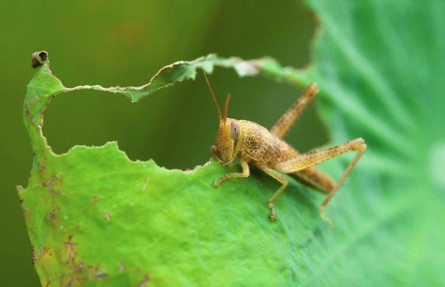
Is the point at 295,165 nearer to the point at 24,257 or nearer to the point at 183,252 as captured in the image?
the point at 183,252

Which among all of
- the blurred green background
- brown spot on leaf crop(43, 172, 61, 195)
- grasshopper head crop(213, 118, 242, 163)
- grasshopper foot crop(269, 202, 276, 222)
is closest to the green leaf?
brown spot on leaf crop(43, 172, 61, 195)

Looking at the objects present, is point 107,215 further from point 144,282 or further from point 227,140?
point 227,140

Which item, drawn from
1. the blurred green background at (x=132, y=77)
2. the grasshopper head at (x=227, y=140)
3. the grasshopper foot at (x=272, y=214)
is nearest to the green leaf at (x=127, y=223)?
the grasshopper foot at (x=272, y=214)

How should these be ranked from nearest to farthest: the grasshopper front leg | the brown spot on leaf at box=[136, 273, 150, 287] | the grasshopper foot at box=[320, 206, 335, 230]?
the brown spot on leaf at box=[136, 273, 150, 287]
the grasshopper front leg
the grasshopper foot at box=[320, 206, 335, 230]

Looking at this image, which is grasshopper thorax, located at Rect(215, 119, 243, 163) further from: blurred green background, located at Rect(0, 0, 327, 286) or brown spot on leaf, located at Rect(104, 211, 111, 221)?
brown spot on leaf, located at Rect(104, 211, 111, 221)

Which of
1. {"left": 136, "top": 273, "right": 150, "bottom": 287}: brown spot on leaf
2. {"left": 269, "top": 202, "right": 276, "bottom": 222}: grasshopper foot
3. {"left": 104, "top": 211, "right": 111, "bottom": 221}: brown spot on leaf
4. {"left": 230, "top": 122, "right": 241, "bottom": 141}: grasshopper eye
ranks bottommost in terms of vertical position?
{"left": 136, "top": 273, "right": 150, "bottom": 287}: brown spot on leaf

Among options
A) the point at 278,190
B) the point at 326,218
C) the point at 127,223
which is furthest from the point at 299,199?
the point at 127,223

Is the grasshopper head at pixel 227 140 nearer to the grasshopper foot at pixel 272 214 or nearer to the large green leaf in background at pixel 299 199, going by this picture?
the large green leaf in background at pixel 299 199
